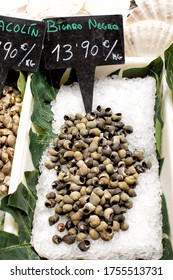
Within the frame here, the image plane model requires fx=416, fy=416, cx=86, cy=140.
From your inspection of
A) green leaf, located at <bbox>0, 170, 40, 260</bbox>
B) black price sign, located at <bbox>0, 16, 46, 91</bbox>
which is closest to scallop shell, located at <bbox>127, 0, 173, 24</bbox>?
black price sign, located at <bbox>0, 16, 46, 91</bbox>

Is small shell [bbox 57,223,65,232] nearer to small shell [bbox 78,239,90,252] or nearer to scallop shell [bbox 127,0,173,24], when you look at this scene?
small shell [bbox 78,239,90,252]

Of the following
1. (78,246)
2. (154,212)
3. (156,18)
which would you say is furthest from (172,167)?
(156,18)

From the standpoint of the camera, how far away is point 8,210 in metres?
1.01

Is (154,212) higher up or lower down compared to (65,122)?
lower down

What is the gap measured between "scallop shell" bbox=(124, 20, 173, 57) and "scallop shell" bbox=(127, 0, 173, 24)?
6cm

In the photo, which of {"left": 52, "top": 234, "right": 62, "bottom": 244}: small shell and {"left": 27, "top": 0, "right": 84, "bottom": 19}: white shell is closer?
{"left": 52, "top": 234, "right": 62, "bottom": 244}: small shell

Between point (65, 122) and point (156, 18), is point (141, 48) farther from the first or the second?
point (65, 122)

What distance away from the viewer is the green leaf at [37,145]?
1.18 metres

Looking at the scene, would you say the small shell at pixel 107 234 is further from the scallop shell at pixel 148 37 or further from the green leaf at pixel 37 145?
the scallop shell at pixel 148 37

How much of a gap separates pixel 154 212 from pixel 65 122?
1.24ft

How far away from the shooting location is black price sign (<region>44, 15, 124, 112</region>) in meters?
1.24

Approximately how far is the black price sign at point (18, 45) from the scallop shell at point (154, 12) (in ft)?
1.25

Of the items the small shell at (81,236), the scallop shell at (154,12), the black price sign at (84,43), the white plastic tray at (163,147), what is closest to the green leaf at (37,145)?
the white plastic tray at (163,147)
